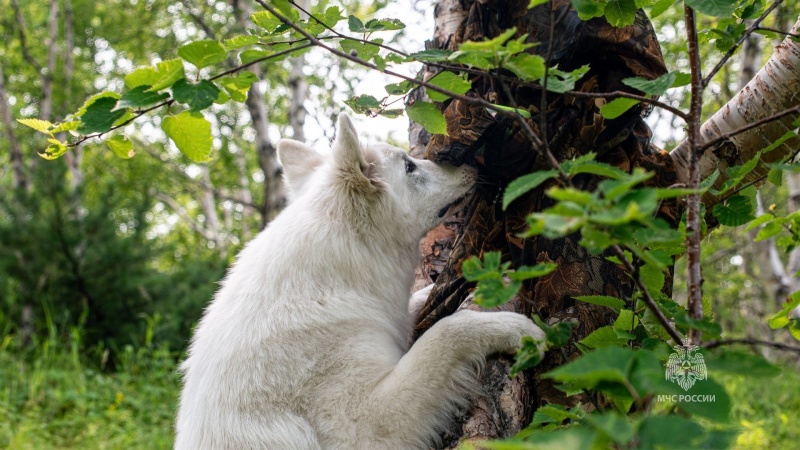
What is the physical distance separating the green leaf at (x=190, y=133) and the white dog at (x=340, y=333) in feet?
3.29

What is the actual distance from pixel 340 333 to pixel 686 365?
1.49 meters

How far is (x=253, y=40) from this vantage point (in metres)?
2.02

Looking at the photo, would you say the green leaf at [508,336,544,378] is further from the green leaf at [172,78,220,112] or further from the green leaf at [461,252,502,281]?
the green leaf at [172,78,220,112]

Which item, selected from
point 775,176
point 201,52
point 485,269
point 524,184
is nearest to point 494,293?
point 485,269

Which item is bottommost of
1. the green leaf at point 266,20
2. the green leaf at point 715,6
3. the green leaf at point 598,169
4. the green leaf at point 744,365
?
the green leaf at point 266,20

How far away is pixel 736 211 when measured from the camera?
2051 mm

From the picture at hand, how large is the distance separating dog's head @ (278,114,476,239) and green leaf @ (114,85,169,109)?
145 centimetres

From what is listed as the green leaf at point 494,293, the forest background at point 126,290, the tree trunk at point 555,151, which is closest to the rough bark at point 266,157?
the forest background at point 126,290

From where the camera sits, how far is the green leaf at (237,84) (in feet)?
6.31

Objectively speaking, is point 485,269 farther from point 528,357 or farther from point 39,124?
point 39,124

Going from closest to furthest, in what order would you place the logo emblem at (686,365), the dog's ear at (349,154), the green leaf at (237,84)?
the logo emblem at (686,365)
the green leaf at (237,84)
the dog's ear at (349,154)

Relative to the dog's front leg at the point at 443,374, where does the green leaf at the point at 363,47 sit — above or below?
above

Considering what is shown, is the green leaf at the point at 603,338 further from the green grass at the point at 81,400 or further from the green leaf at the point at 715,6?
the green grass at the point at 81,400

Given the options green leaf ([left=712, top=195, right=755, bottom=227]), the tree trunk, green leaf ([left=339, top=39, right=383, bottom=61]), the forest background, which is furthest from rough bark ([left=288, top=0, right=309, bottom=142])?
green leaf ([left=712, top=195, right=755, bottom=227])
